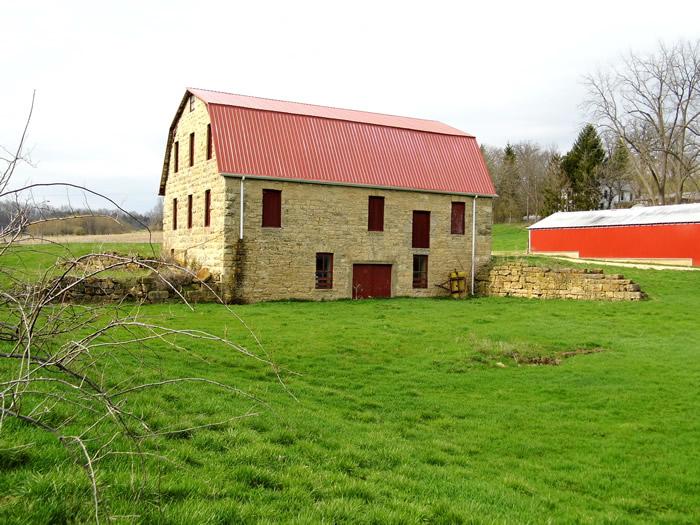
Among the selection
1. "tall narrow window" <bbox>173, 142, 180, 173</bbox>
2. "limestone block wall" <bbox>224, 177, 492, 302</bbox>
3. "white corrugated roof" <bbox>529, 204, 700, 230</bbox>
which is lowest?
"limestone block wall" <bbox>224, 177, 492, 302</bbox>

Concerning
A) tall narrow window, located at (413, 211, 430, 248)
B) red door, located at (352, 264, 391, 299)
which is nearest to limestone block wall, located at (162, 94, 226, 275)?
red door, located at (352, 264, 391, 299)

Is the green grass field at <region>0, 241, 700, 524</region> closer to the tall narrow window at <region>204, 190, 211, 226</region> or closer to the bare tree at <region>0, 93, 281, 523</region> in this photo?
the bare tree at <region>0, 93, 281, 523</region>

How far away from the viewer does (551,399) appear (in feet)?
33.4

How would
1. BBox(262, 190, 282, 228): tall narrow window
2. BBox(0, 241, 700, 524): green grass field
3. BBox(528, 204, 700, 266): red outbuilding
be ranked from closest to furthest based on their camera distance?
1. BBox(0, 241, 700, 524): green grass field
2. BBox(262, 190, 282, 228): tall narrow window
3. BBox(528, 204, 700, 266): red outbuilding

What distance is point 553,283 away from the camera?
2414 centimetres

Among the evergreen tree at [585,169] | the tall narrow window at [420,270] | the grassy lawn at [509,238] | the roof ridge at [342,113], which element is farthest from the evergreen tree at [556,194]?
the tall narrow window at [420,270]

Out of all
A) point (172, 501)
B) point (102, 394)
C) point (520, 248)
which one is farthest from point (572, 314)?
point (520, 248)

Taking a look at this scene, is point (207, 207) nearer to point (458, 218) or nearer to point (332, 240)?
point (332, 240)

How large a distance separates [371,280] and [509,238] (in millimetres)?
37217

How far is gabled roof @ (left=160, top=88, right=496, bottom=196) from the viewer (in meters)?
22.6

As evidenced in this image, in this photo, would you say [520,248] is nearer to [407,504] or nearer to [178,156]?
[178,156]

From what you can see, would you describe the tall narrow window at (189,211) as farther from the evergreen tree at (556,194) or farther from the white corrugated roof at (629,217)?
the evergreen tree at (556,194)

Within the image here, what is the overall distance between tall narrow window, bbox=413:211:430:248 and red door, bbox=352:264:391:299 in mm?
1849

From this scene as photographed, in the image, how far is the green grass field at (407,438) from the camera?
427cm
